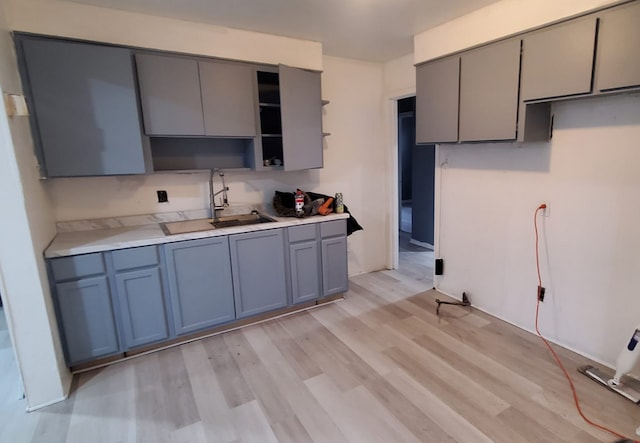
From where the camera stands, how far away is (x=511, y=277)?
282 cm

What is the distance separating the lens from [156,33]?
2.55 meters

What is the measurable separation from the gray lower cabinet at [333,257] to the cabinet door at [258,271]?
1.44 ft

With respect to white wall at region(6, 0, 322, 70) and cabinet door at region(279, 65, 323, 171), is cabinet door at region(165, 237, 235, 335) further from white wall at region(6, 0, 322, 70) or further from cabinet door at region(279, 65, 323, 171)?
white wall at region(6, 0, 322, 70)

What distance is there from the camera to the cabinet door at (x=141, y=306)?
7.83 feet

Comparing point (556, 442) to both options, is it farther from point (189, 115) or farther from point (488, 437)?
point (189, 115)

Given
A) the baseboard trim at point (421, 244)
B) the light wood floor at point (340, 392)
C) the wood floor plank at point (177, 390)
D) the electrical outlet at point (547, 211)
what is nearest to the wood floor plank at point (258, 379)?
the light wood floor at point (340, 392)

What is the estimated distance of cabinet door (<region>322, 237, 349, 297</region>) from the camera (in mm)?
3225

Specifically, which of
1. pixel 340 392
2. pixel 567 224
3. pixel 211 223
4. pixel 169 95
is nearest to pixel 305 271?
pixel 211 223

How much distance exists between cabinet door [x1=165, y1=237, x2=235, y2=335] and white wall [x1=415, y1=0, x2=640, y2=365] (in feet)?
7.34

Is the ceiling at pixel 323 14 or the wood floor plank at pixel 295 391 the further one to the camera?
the ceiling at pixel 323 14

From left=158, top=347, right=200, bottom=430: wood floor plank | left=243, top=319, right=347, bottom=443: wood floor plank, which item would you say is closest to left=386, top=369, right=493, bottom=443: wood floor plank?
left=243, top=319, right=347, bottom=443: wood floor plank

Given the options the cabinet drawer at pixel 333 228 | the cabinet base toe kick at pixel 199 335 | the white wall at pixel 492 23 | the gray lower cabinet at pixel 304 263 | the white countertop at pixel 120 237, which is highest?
the white wall at pixel 492 23

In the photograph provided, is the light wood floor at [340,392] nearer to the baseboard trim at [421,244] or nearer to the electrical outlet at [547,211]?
the electrical outlet at [547,211]

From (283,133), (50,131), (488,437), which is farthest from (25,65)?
(488,437)
